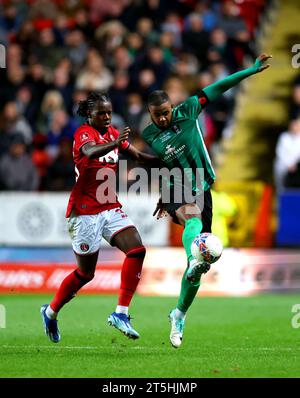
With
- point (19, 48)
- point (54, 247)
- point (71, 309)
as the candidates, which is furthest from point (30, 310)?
point (19, 48)

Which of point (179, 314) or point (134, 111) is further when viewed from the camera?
point (134, 111)

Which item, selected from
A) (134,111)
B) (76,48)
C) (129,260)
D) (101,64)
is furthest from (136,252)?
(76,48)

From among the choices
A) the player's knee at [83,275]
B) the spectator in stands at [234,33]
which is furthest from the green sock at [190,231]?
the spectator in stands at [234,33]

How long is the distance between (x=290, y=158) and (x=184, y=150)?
25.7 ft

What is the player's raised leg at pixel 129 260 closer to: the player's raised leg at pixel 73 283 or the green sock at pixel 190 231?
the player's raised leg at pixel 73 283

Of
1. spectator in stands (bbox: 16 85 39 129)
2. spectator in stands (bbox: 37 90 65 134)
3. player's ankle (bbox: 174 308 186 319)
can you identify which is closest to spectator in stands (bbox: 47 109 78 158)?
spectator in stands (bbox: 37 90 65 134)

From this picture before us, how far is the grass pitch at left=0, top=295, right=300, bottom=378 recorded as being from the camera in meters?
8.20

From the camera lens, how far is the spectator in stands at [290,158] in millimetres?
17250

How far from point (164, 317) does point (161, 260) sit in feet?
10.9

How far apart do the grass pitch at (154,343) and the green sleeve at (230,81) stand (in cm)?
248

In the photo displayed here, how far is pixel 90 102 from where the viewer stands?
9.55m

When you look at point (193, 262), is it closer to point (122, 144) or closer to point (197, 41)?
point (122, 144)

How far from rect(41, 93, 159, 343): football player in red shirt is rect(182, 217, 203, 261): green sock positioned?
0.47 metres
